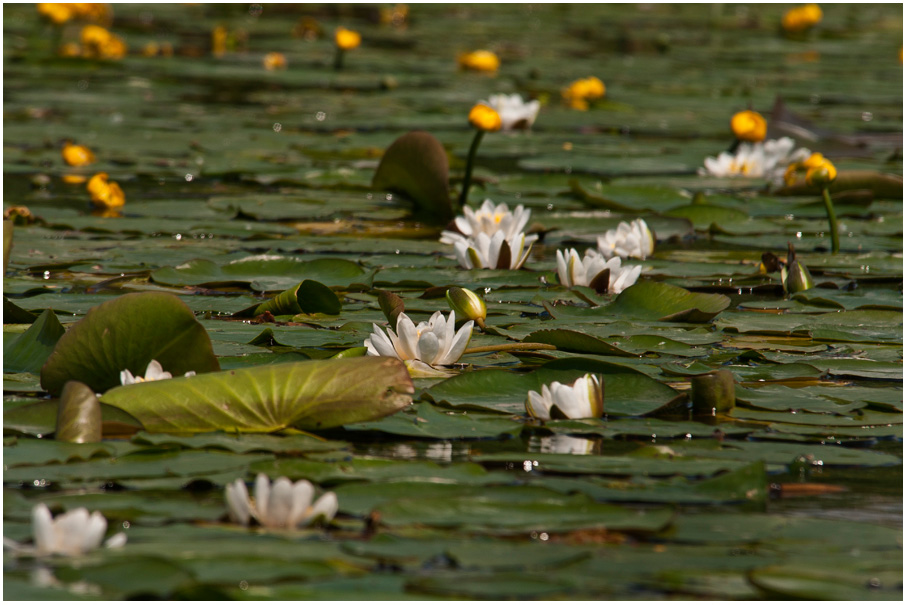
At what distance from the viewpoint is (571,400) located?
1997 millimetres

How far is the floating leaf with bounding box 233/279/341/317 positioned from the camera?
2625 mm

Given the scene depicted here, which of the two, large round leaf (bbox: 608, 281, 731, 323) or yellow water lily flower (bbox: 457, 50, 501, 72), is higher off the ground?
yellow water lily flower (bbox: 457, 50, 501, 72)

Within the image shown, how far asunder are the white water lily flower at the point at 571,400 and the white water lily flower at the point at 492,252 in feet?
3.80

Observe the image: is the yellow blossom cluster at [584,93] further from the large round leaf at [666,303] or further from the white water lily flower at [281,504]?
the white water lily flower at [281,504]

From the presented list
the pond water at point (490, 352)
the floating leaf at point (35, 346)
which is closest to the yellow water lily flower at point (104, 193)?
the pond water at point (490, 352)

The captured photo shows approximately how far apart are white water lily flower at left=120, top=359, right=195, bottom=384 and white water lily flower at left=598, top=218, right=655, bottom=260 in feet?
5.57

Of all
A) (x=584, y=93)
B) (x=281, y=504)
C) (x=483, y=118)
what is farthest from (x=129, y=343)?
(x=584, y=93)

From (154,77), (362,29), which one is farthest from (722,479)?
(362,29)

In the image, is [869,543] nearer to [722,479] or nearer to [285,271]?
[722,479]

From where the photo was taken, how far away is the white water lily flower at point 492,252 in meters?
3.16

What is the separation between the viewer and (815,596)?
1.33 meters

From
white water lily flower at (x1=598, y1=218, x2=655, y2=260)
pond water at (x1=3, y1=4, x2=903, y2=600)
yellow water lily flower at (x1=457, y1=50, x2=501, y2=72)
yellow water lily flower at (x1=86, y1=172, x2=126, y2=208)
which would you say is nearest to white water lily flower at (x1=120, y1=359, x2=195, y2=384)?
pond water at (x1=3, y1=4, x2=903, y2=600)

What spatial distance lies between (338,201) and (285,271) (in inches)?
43.5

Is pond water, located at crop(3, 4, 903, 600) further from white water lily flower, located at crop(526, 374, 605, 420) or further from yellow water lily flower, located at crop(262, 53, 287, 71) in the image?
yellow water lily flower, located at crop(262, 53, 287, 71)
